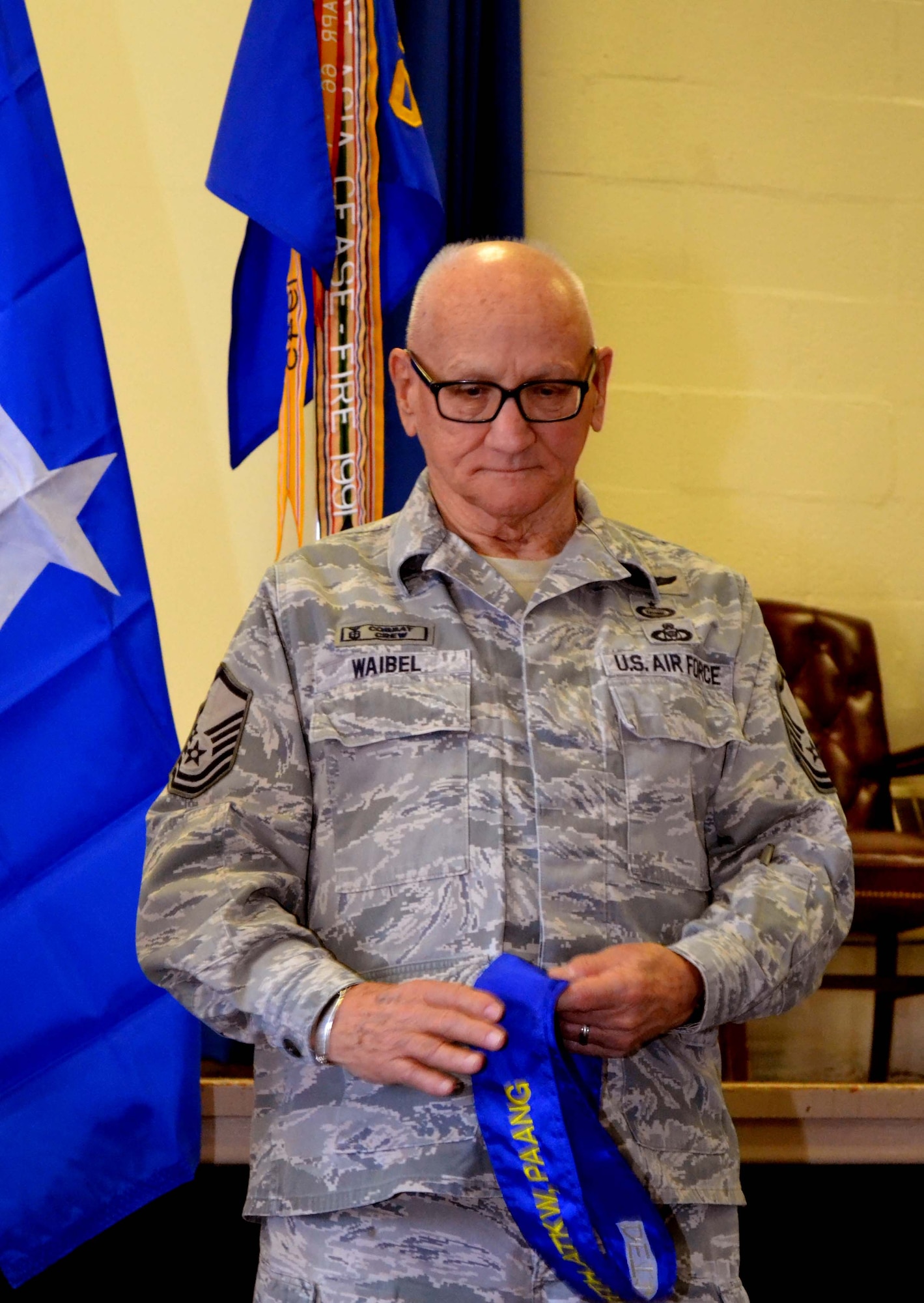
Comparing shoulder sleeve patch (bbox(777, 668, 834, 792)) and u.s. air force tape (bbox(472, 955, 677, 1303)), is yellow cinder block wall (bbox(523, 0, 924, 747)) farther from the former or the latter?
u.s. air force tape (bbox(472, 955, 677, 1303))

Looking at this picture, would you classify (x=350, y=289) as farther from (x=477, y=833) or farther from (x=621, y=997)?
(x=621, y=997)

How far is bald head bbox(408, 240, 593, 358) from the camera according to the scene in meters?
1.34

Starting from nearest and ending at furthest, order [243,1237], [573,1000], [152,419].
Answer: [573,1000] < [243,1237] < [152,419]

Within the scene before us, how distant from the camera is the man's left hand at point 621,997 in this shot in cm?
105

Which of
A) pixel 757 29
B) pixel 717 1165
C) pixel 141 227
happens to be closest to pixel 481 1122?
pixel 717 1165

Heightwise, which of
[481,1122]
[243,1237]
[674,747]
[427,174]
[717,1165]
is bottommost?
[243,1237]

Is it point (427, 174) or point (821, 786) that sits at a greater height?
point (427, 174)

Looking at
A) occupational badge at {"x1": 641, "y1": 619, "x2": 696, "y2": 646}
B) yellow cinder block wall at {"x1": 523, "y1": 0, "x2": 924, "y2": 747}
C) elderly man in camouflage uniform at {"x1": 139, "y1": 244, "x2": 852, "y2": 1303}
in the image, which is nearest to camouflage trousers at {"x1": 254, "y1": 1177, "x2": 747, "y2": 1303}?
elderly man in camouflage uniform at {"x1": 139, "y1": 244, "x2": 852, "y2": 1303}

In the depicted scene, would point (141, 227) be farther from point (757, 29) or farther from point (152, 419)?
point (757, 29)

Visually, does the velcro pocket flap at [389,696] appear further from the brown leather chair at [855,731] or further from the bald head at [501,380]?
the brown leather chair at [855,731]

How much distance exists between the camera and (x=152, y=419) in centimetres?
280

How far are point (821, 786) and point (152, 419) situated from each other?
74.5 inches

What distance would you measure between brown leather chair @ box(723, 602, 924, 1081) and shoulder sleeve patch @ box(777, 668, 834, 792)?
111cm

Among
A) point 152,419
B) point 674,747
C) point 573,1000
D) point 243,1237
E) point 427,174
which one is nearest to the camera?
point 573,1000
